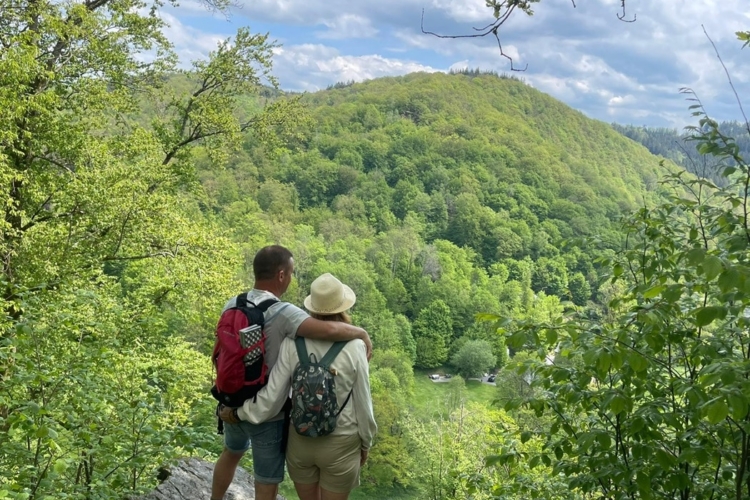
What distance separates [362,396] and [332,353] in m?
0.28

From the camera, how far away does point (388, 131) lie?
132000 millimetres

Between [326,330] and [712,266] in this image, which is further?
[326,330]

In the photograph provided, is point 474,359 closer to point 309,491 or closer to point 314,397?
point 309,491

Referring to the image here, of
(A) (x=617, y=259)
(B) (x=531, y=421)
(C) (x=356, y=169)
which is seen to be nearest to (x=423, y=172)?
(C) (x=356, y=169)

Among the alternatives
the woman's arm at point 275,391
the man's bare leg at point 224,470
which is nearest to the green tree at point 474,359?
the man's bare leg at point 224,470

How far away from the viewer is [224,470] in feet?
11.5

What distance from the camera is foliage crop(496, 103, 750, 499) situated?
2180mm

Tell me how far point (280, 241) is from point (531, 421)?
45340mm

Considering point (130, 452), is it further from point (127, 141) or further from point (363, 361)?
point (127, 141)

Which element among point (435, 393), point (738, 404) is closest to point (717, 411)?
point (738, 404)

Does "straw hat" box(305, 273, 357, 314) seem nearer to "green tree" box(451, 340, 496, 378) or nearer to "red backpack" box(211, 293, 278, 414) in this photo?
"red backpack" box(211, 293, 278, 414)

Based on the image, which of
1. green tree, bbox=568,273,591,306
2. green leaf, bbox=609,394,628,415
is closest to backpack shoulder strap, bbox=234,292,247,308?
green leaf, bbox=609,394,628,415

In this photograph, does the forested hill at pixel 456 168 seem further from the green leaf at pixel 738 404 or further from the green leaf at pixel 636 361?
the green leaf at pixel 738 404

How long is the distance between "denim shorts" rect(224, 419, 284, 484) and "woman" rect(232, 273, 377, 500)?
112mm
